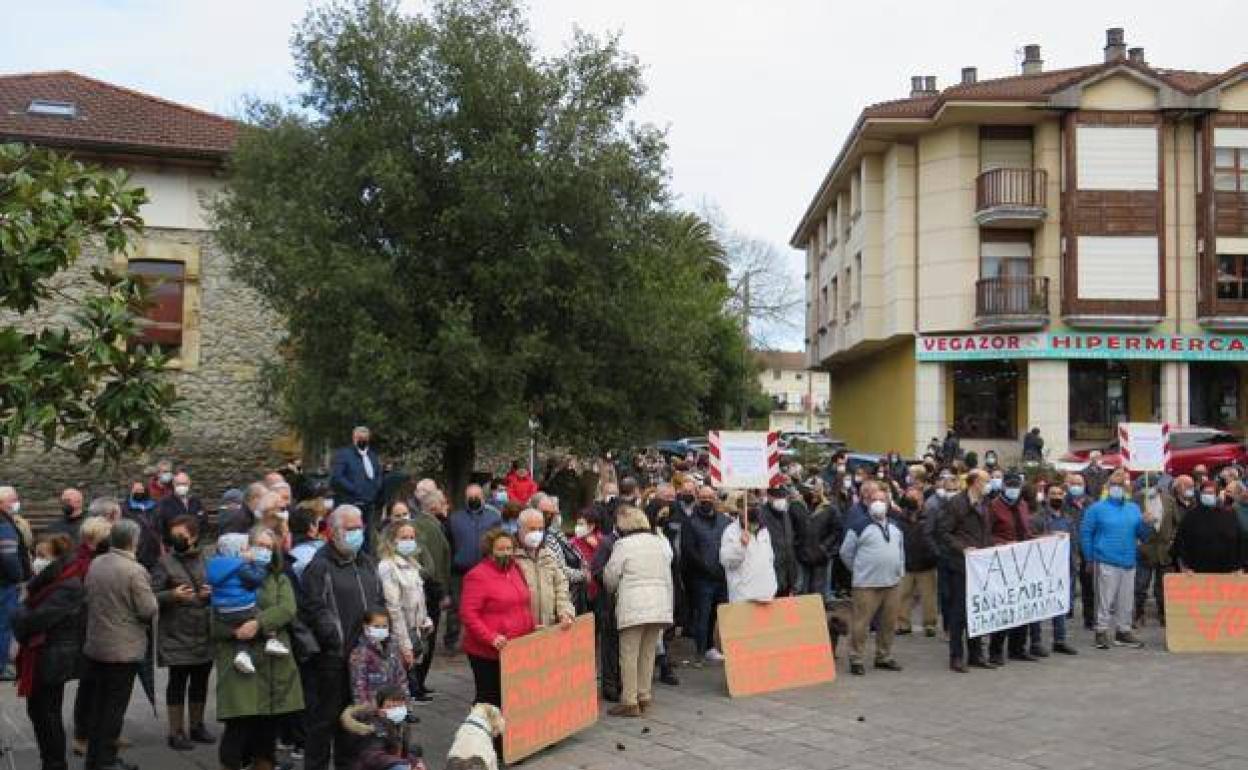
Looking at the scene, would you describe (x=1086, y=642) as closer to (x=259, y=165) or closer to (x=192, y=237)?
(x=259, y=165)

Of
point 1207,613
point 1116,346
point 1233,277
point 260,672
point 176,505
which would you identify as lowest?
point 1207,613

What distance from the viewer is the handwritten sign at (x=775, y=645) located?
1070cm

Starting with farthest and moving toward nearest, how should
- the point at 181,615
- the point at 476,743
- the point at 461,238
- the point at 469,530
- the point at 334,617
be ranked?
1. the point at 461,238
2. the point at 469,530
3. the point at 181,615
4. the point at 334,617
5. the point at 476,743

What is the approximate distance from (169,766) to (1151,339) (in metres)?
31.6

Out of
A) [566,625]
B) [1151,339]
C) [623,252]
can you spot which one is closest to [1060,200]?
[1151,339]

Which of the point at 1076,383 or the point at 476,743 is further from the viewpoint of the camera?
the point at 1076,383

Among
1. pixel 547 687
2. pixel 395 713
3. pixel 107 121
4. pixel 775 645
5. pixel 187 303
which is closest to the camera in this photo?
pixel 395 713

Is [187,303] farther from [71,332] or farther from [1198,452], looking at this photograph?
[1198,452]

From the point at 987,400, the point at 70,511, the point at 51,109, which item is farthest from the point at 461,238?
the point at 987,400

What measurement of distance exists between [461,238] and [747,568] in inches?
313

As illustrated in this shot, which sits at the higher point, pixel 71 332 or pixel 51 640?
pixel 71 332

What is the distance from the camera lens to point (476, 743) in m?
6.66

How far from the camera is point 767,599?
36.3ft

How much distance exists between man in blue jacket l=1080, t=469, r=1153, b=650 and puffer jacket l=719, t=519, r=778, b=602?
14.7 feet
